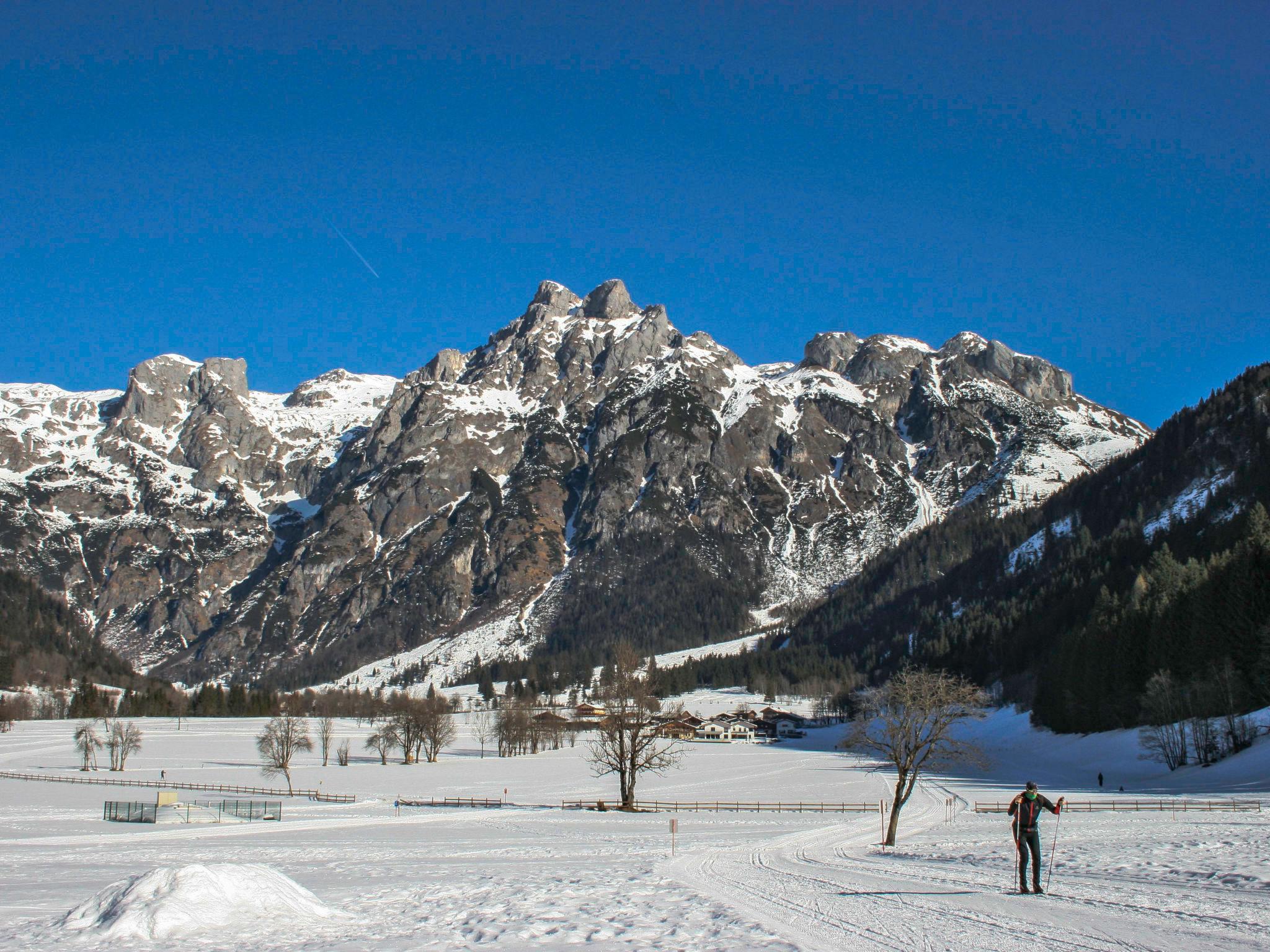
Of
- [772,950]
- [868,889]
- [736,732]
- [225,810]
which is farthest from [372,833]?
[736,732]

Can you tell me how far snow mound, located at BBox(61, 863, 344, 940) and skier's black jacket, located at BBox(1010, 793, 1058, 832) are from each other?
13.8 metres

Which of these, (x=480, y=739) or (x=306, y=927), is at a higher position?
(x=306, y=927)

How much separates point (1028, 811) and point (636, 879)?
9.58 metres

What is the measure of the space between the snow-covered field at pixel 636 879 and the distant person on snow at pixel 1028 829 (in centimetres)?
57

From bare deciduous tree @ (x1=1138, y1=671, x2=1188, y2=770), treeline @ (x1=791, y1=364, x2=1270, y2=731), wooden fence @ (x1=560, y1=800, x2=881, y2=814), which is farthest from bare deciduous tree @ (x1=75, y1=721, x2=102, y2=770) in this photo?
treeline @ (x1=791, y1=364, x2=1270, y2=731)

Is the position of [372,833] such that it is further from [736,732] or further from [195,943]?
[736,732]

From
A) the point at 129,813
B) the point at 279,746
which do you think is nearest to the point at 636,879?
the point at 129,813

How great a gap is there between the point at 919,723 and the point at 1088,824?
8.24 metres

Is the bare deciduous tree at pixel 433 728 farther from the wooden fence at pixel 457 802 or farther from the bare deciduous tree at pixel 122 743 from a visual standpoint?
the wooden fence at pixel 457 802

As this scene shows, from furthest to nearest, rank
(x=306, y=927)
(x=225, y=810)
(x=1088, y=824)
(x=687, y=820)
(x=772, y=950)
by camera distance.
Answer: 1. (x=225, y=810)
2. (x=687, y=820)
3. (x=1088, y=824)
4. (x=306, y=927)
5. (x=772, y=950)

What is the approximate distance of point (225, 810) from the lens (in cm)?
5716

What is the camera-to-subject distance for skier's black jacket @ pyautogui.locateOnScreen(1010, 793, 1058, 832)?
18469 millimetres

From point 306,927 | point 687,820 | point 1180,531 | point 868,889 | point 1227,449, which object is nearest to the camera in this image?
point 306,927

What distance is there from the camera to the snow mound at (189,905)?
13531 mm
